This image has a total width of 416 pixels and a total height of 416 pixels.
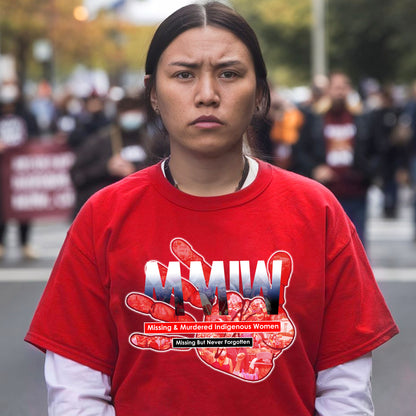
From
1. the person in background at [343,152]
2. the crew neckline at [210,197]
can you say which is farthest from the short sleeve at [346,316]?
the person in background at [343,152]

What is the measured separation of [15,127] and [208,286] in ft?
33.5

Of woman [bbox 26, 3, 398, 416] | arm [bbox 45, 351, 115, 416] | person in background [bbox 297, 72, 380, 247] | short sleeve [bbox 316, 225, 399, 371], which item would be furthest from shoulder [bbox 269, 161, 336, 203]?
person in background [bbox 297, 72, 380, 247]

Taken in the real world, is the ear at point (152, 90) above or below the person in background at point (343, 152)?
above

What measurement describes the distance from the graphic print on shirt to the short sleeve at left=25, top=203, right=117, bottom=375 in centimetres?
8

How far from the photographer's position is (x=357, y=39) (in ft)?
165

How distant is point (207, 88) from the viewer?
2.20 metres

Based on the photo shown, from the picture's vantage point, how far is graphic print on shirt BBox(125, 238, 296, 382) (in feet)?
7.20

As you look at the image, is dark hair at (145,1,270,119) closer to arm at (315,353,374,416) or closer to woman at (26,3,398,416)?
woman at (26,3,398,416)

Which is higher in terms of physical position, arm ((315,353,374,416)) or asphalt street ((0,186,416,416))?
arm ((315,353,374,416))

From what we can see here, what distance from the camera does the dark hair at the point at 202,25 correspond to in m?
2.24

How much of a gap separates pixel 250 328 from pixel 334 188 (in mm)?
6354

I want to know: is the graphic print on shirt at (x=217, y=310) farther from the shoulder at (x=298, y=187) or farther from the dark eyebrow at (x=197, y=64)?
the dark eyebrow at (x=197, y=64)

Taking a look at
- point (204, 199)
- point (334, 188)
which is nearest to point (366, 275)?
point (204, 199)

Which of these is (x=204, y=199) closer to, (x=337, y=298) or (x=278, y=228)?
(x=278, y=228)
